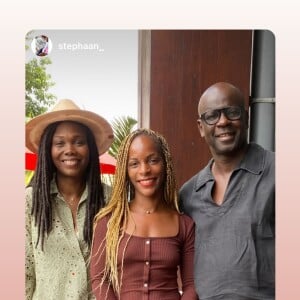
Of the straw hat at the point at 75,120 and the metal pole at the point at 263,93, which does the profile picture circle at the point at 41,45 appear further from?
the metal pole at the point at 263,93

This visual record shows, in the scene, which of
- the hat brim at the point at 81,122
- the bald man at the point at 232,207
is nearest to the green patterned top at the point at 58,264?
the hat brim at the point at 81,122

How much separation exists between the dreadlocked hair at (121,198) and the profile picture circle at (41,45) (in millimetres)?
250

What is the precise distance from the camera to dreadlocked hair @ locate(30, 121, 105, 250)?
1.39 meters

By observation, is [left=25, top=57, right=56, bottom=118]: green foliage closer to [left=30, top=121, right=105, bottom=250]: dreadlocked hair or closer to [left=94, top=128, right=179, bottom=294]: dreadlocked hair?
[left=30, top=121, right=105, bottom=250]: dreadlocked hair

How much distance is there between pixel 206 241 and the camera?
1.37 m

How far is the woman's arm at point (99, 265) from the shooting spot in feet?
4.50

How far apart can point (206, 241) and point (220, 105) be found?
0.94 ft

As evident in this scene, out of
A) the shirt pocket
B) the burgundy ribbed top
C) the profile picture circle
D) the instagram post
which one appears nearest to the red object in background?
the instagram post

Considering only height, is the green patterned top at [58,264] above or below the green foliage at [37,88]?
below

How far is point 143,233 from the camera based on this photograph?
1382 millimetres

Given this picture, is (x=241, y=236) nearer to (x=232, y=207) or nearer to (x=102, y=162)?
(x=232, y=207)

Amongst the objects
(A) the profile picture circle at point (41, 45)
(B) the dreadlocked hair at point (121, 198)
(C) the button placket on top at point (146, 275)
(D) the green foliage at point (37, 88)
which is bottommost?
(C) the button placket on top at point (146, 275)

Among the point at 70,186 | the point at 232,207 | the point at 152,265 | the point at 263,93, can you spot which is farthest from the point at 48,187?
the point at 263,93

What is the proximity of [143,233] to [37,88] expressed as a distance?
0.38 m
